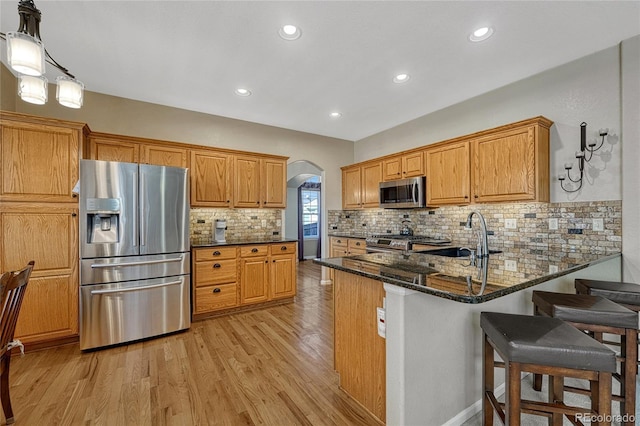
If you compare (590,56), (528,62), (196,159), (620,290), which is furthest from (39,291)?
(590,56)

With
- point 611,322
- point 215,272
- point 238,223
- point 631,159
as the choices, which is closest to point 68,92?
point 215,272

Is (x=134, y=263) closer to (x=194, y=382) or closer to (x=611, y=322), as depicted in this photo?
(x=194, y=382)

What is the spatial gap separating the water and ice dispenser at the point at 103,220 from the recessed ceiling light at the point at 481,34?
356 centimetres

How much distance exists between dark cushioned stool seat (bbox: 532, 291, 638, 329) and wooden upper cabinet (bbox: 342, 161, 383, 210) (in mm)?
3128

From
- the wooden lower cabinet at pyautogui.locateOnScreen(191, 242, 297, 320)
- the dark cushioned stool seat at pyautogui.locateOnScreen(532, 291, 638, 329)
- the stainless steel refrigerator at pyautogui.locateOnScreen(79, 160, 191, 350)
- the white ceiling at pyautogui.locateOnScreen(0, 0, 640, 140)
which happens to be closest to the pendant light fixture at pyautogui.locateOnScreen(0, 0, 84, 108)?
the white ceiling at pyautogui.locateOnScreen(0, 0, 640, 140)

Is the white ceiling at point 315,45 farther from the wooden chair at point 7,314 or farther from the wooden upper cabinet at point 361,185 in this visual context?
the wooden chair at point 7,314

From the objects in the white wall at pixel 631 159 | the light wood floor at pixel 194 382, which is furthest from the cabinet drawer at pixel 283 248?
the white wall at pixel 631 159

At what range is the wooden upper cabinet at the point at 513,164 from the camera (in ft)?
9.26

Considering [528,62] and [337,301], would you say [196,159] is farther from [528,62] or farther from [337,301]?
[528,62]

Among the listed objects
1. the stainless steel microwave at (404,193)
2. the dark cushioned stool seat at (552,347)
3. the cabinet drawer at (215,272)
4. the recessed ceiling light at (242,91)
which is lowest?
the cabinet drawer at (215,272)

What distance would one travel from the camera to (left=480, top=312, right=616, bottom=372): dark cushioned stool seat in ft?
3.66

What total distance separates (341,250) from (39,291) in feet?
12.7

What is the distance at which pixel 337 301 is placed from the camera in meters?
1.93

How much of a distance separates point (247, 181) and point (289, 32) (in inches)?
88.8
